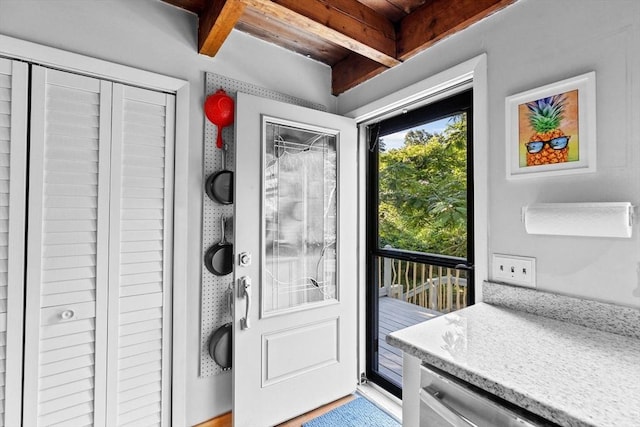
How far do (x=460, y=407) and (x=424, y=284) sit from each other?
1433 mm

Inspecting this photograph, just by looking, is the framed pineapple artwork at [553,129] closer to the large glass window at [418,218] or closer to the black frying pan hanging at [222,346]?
the large glass window at [418,218]

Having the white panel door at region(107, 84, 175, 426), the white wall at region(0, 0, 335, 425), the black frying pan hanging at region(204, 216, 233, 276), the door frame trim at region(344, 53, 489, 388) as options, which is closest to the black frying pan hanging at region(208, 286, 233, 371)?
the white wall at region(0, 0, 335, 425)

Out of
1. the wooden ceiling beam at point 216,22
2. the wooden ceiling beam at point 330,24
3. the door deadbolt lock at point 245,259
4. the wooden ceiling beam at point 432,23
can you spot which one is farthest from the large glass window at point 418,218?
the wooden ceiling beam at point 216,22

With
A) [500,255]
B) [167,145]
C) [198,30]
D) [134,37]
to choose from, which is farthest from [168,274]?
[500,255]

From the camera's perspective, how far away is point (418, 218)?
6.69 feet

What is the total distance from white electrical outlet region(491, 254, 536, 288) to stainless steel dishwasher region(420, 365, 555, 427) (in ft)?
2.21

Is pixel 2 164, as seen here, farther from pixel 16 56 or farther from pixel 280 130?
pixel 280 130

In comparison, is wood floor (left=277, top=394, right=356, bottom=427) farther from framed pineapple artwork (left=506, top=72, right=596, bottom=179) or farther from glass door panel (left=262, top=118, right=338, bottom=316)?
framed pineapple artwork (left=506, top=72, right=596, bottom=179)

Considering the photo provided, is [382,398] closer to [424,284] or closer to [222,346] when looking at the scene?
[424,284]

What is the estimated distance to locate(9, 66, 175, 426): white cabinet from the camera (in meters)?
1.35

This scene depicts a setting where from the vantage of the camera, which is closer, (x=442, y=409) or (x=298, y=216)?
(x=442, y=409)

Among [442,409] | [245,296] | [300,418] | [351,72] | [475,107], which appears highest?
[351,72]

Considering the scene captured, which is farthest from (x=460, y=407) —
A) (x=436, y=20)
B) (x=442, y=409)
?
(x=436, y=20)

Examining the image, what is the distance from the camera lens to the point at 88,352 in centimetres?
145
